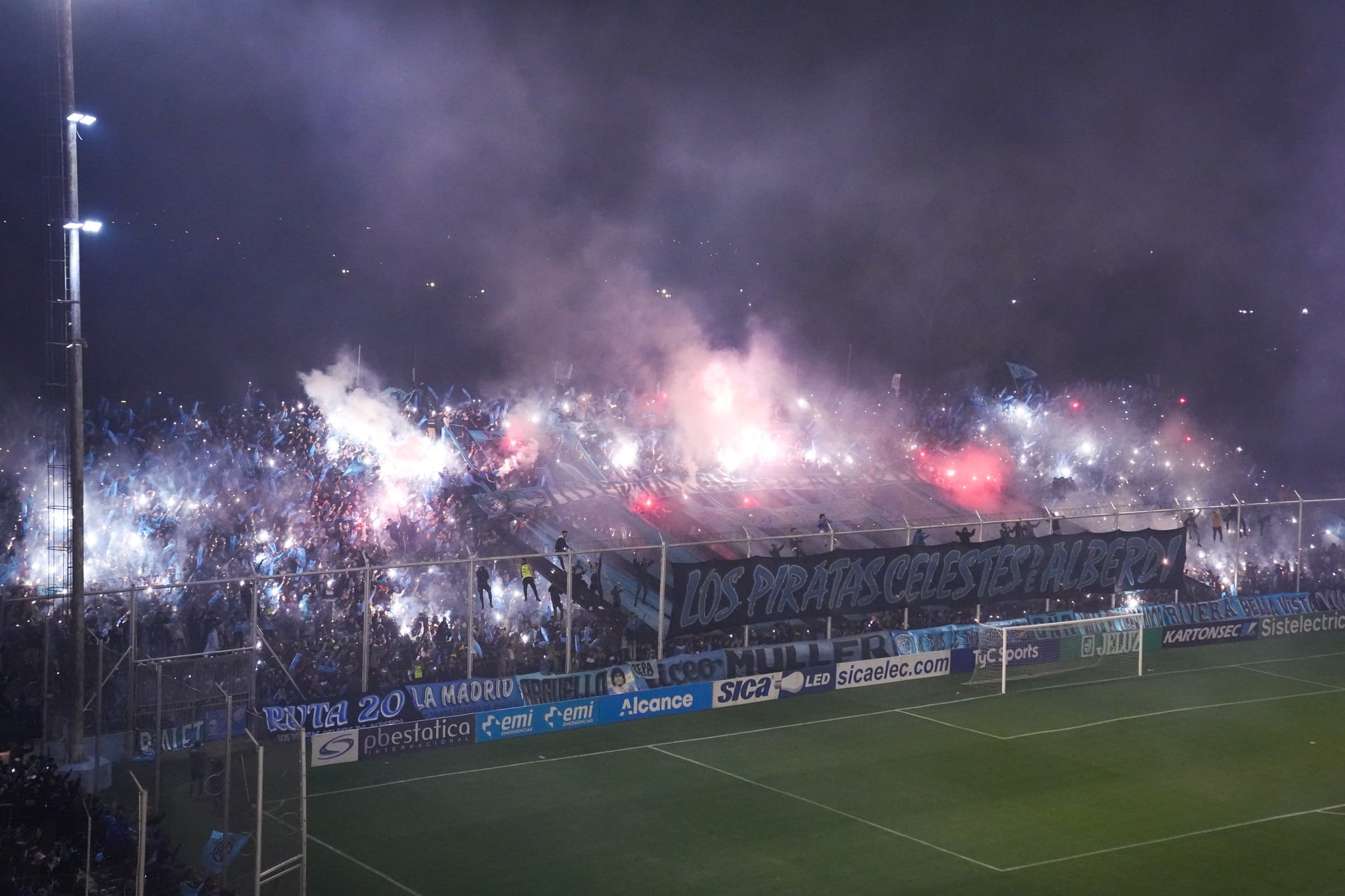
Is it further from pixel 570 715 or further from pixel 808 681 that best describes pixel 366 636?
pixel 808 681

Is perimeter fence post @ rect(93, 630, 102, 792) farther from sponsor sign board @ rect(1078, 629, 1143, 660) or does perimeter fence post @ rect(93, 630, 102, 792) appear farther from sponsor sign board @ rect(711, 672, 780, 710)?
sponsor sign board @ rect(1078, 629, 1143, 660)

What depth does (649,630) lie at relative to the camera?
25.2 meters

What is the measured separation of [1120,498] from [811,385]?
23507 mm

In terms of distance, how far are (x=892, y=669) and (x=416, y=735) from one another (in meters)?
10.8

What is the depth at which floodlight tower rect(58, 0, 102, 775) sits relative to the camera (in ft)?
53.6

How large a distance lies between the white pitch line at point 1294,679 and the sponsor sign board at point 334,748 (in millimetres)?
20059

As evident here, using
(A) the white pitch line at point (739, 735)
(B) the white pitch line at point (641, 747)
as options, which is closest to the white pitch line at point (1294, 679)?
(A) the white pitch line at point (739, 735)

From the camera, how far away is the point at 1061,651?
1107 inches

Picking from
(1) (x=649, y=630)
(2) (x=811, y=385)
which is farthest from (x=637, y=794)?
(2) (x=811, y=385)

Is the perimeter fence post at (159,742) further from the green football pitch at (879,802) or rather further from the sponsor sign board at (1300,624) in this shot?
the sponsor sign board at (1300,624)

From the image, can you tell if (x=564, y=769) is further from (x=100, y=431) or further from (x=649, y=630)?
(x=100, y=431)

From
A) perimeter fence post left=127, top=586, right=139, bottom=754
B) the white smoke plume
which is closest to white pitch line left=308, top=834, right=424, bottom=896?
perimeter fence post left=127, top=586, right=139, bottom=754

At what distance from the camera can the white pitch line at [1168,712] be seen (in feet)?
76.0

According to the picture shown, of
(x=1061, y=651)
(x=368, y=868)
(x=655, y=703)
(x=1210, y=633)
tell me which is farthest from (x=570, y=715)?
(x=1210, y=633)
